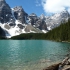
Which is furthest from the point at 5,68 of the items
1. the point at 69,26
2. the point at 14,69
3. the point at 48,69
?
the point at 69,26

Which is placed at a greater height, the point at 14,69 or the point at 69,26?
the point at 69,26

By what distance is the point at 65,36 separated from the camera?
454 ft

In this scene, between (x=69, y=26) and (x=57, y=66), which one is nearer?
(x=57, y=66)

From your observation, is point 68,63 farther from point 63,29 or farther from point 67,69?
point 63,29

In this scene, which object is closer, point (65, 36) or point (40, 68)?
point (40, 68)

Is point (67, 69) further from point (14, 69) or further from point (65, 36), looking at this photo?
point (65, 36)

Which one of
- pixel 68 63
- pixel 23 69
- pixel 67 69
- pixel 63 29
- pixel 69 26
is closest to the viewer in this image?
pixel 67 69

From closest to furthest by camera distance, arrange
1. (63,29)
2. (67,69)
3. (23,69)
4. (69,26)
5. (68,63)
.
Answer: (67,69) → (68,63) → (23,69) → (69,26) → (63,29)

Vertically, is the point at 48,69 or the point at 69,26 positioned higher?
the point at 69,26

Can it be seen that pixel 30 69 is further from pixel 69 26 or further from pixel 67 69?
pixel 69 26

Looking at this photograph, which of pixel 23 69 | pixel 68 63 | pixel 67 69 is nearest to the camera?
pixel 67 69

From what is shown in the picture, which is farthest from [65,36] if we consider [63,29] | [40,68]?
[40,68]

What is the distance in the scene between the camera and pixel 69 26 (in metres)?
133

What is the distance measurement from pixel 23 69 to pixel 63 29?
115 metres
